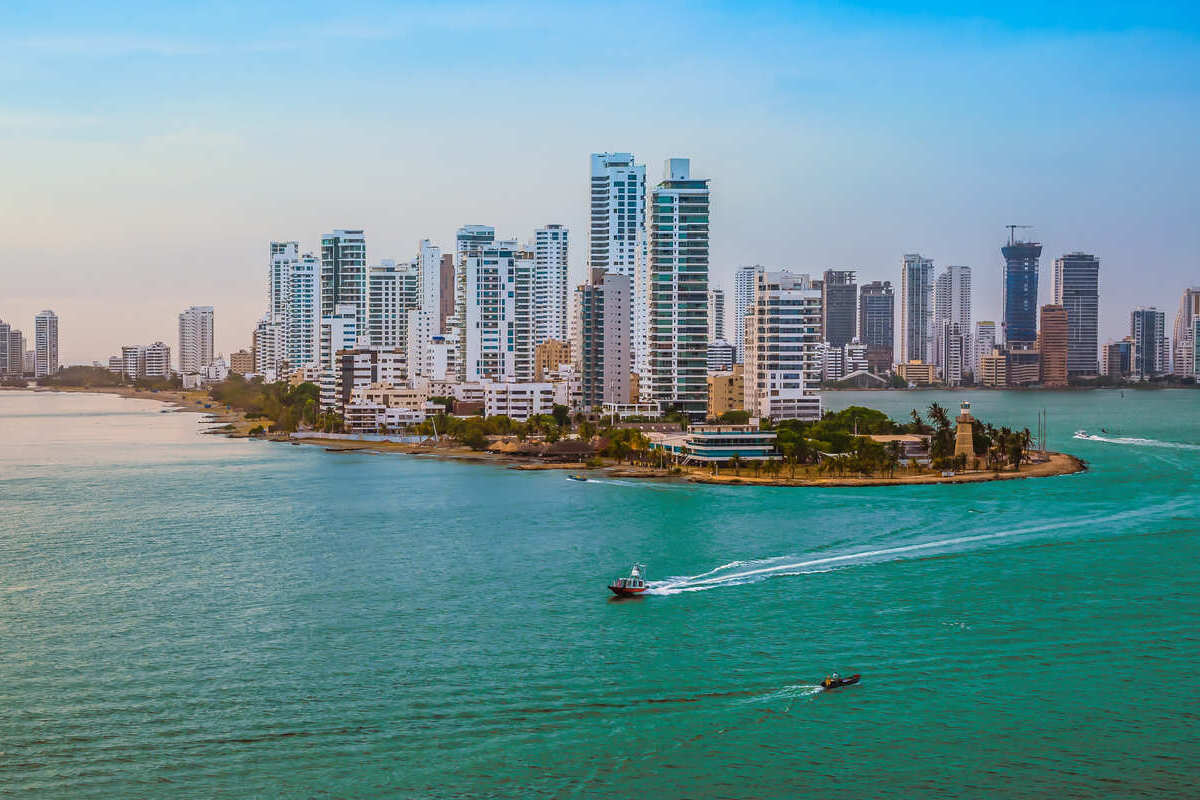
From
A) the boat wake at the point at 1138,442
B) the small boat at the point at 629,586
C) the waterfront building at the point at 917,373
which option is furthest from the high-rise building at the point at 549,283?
the waterfront building at the point at 917,373

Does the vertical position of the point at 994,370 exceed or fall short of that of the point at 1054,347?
it falls short

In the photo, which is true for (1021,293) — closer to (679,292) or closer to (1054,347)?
(1054,347)

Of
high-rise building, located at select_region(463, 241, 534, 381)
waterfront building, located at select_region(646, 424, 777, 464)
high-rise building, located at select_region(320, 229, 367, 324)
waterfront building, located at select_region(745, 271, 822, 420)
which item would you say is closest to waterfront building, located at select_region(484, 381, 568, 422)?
high-rise building, located at select_region(463, 241, 534, 381)

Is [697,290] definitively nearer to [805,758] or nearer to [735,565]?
[735,565]

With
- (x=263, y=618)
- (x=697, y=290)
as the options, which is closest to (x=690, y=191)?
(x=697, y=290)

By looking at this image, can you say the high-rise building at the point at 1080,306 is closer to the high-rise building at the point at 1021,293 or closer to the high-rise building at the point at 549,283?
the high-rise building at the point at 1021,293

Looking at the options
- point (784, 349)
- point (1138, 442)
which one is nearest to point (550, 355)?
point (784, 349)
